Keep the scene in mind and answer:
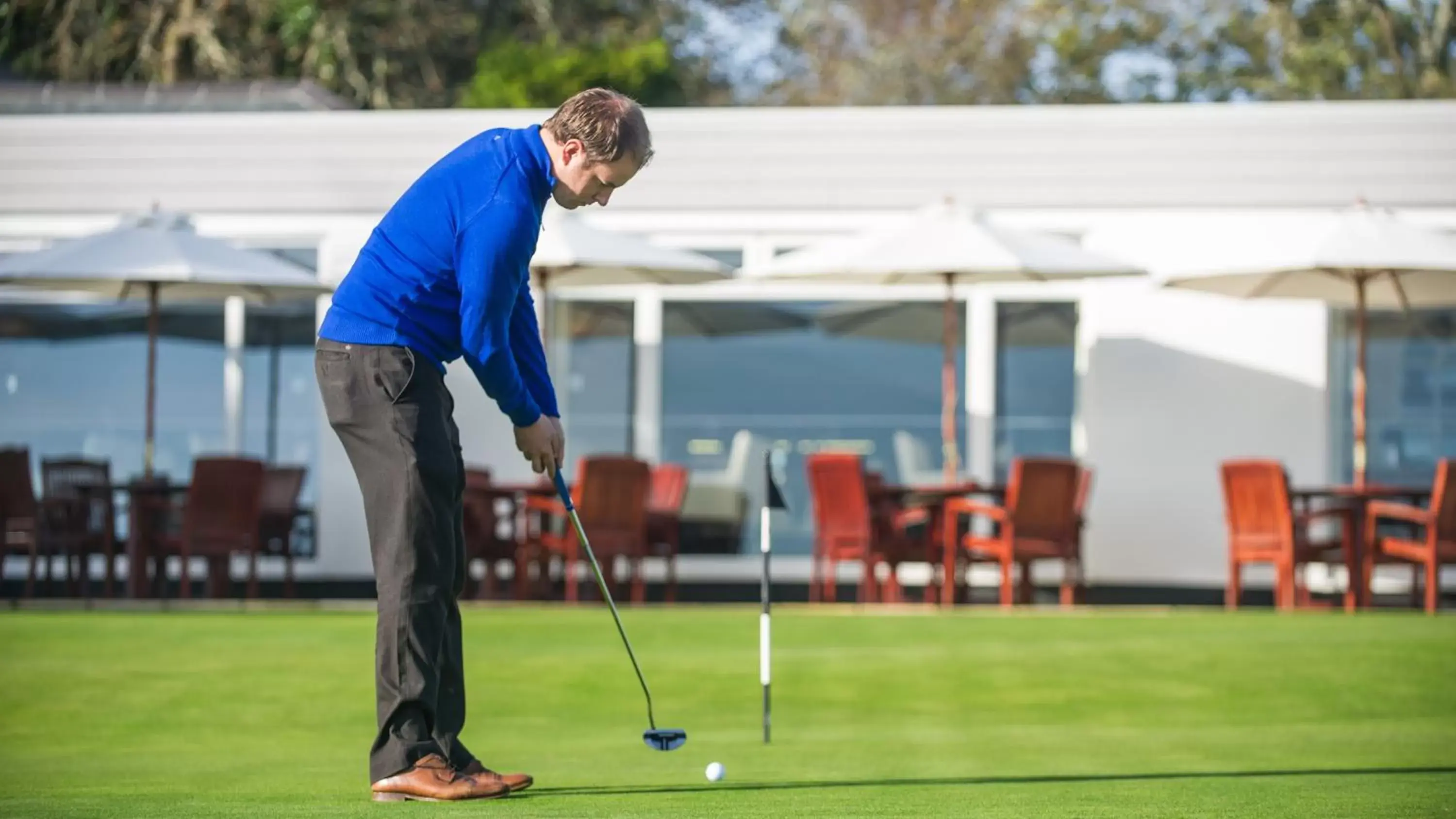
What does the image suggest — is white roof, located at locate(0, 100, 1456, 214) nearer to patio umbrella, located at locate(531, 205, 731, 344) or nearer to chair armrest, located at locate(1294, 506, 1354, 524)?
patio umbrella, located at locate(531, 205, 731, 344)

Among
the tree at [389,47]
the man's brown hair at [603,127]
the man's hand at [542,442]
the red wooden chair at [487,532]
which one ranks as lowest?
the red wooden chair at [487,532]

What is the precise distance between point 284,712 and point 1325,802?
3810mm

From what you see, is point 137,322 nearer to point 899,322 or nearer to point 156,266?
point 156,266

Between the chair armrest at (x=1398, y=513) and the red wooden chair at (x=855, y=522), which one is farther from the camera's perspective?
the red wooden chair at (x=855, y=522)

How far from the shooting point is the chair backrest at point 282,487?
498 inches

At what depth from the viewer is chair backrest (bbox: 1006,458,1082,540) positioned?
425 inches

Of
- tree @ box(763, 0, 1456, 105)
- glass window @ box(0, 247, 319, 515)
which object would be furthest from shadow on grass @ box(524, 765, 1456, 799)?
tree @ box(763, 0, 1456, 105)

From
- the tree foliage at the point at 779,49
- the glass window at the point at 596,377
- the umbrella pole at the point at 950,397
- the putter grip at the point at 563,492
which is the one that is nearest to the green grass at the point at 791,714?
the putter grip at the point at 563,492

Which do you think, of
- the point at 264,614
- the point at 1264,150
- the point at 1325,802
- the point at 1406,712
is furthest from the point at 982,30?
the point at 1325,802

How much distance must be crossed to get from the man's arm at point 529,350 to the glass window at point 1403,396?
991cm

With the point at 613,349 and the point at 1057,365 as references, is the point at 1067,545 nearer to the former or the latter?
the point at 1057,365

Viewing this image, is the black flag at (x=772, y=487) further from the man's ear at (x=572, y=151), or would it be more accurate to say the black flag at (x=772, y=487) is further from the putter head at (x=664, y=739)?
the man's ear at (x=572, y=151)

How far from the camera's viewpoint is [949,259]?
11.1 m

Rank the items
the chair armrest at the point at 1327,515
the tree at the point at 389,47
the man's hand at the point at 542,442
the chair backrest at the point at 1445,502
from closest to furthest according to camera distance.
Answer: the man's hand at the point at 542,442 → the chair backrest at the point at 1445,502 → the chair armrest at the point at 1327,515 → the tree at the point at 389,47
